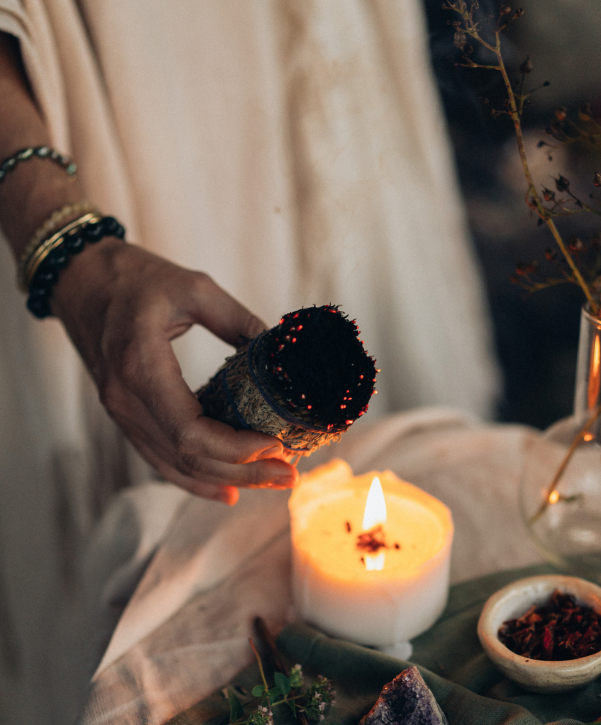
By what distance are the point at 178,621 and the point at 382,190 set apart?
0.63 metres

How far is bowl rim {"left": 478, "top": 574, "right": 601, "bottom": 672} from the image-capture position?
0.43 metres

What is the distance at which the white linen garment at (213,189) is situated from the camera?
2.57 feet

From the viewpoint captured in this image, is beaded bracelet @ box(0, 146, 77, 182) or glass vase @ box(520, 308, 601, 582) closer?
glass vase @ box(520, 308, 601, 582)

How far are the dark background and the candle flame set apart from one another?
0.29m

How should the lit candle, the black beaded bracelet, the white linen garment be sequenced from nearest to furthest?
the lit candle, the black beaded bracelet, the white linen garment

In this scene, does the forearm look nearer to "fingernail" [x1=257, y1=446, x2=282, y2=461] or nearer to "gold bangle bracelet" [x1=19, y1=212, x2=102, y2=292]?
"gold bangle bracelet" [x1=19, y1=212, x2=102, y2=292]

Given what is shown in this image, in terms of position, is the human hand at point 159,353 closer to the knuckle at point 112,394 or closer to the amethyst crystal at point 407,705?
the knuckle at point 112,394

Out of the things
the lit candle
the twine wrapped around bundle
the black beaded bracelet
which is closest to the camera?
the twine wrapped around bundle

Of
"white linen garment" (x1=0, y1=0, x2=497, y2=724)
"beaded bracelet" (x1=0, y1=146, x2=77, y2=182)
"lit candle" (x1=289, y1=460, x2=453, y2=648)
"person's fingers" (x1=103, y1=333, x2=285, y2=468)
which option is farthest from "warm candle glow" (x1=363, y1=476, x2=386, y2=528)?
"beaded bracelet" (x1=0, y1=146, x2=77, y2=182)

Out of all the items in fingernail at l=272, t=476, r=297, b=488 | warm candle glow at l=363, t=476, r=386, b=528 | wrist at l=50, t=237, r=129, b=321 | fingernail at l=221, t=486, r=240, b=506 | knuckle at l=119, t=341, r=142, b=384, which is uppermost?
wrist at l=50, t=237, r=129, b=321

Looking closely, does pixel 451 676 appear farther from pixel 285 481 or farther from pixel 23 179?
pixel 23 179

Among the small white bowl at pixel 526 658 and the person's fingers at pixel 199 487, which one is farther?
the person's fingers at pixel 199 487

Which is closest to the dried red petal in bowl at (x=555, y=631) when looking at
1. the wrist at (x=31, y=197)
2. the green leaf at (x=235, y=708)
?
the green leaf at (x=235, y=708)

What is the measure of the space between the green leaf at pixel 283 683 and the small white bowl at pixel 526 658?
155 mm
